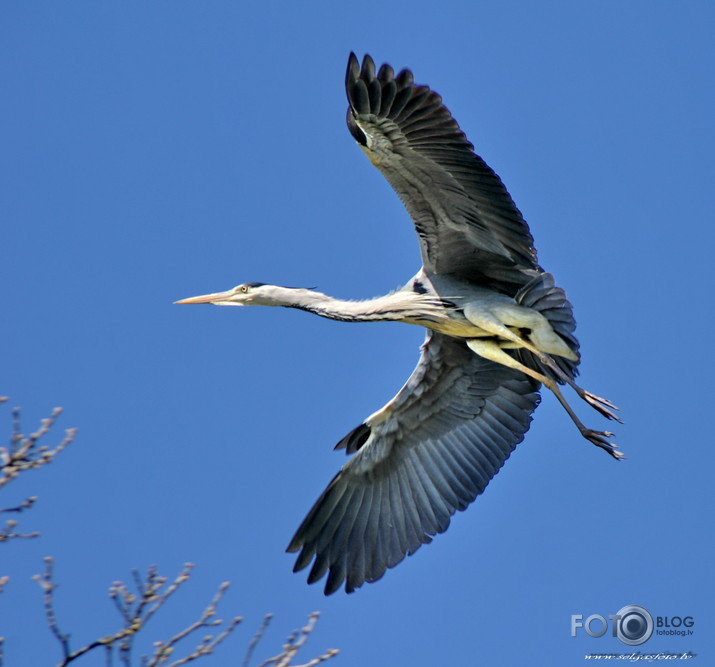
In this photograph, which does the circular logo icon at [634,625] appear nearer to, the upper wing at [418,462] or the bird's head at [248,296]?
the upper wing at [418,462]

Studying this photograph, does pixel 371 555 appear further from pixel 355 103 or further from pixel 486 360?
pixel 355 103

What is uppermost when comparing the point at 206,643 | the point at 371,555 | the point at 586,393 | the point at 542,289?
the point at 542,289

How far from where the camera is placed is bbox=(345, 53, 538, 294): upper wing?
6605 millimetres

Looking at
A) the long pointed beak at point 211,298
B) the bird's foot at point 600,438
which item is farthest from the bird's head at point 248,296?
the bird's foot at point 600,438

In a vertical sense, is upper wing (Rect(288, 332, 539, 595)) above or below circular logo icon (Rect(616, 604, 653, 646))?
above

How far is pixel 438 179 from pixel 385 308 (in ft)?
3.51

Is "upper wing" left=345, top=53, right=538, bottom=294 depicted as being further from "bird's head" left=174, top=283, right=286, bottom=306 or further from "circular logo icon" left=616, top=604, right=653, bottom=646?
"circular logo icon" left=616, top=604, right=653, bottom=646

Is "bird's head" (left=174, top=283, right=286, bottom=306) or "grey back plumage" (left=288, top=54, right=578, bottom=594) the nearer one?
"grey back plumage" (left=288, top=54, right=578, bottom=594)

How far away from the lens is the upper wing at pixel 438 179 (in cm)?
661

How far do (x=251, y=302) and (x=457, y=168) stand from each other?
2132 millimetres

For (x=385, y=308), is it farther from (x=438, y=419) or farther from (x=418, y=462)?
(x=418, y=462)

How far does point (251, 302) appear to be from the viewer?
27.2ft

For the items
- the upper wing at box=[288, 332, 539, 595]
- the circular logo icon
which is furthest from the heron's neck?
the circular logo icon

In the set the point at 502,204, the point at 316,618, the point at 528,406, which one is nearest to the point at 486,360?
the point at 528,406
